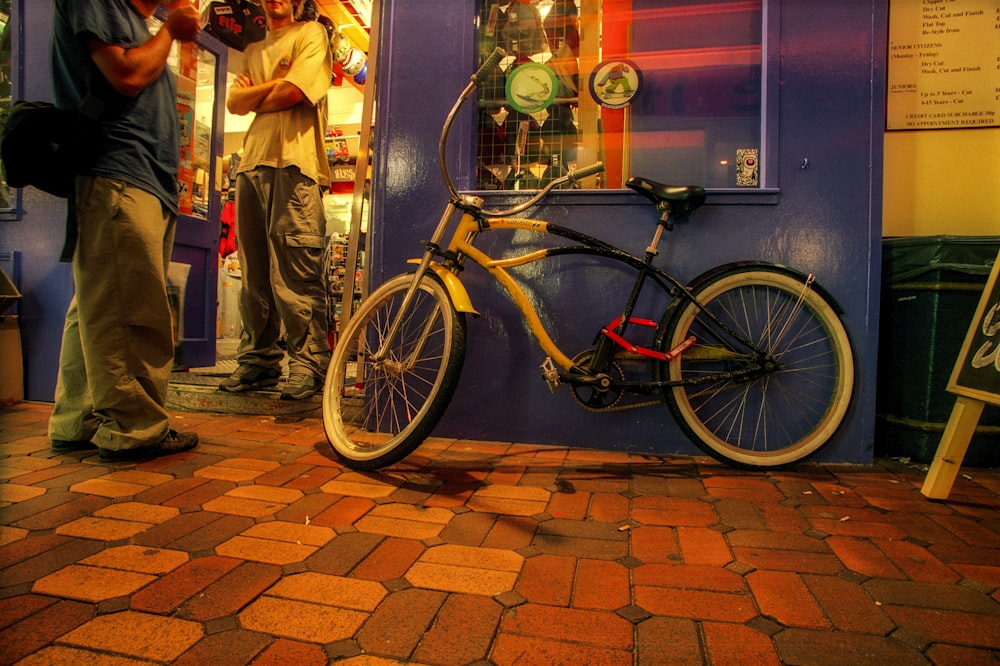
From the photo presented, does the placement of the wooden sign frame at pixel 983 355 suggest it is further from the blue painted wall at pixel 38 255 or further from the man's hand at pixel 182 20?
the blue painted wall at pixel 38 255

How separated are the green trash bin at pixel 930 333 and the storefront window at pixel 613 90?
0.91 m

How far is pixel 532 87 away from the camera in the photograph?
2.68 m

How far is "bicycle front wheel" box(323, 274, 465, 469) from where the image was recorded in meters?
1.93

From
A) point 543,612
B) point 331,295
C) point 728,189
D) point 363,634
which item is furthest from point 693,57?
point 331,295

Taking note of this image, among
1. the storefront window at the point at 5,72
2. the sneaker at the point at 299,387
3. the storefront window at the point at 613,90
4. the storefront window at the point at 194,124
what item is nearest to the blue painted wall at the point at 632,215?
the storefront window at the point at 613,90

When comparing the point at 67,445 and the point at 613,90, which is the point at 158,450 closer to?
the point at 67,445

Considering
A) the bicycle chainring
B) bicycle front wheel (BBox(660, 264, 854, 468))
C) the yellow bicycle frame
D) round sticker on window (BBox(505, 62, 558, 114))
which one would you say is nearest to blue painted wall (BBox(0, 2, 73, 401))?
the yellow bicycle frame

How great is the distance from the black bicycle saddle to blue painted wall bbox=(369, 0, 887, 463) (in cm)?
17

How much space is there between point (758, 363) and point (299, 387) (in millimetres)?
2260

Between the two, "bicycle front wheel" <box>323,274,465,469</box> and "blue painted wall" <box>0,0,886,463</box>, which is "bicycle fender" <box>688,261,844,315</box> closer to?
"blue painted wall" <box>0,0,886,463</box>

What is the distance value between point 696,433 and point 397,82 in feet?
6.78

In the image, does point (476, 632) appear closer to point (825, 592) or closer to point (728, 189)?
point (825, 592)

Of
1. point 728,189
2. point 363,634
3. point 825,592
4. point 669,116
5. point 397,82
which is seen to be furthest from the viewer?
point 669,116

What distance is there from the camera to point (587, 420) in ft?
7.99
